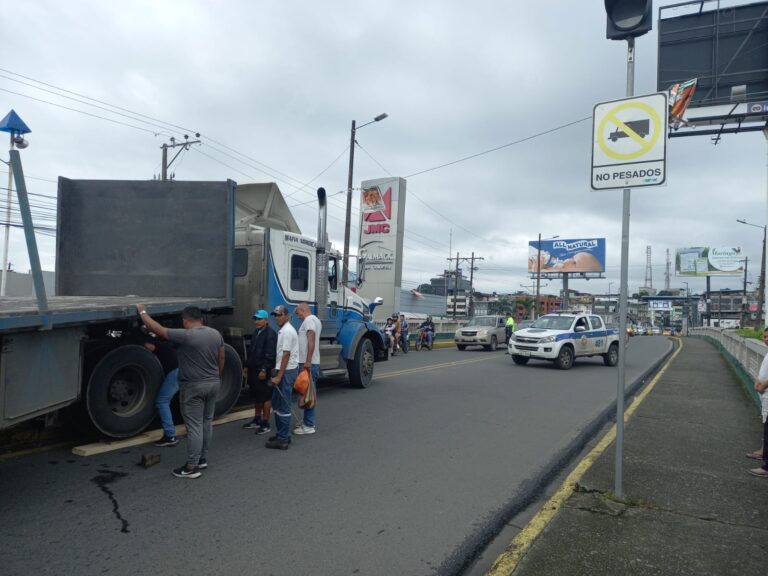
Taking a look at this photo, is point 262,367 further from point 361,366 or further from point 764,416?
point 764,416

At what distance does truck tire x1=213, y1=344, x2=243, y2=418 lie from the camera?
744 cm

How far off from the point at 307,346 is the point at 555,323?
40.4 ft

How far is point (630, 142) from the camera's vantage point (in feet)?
14.5

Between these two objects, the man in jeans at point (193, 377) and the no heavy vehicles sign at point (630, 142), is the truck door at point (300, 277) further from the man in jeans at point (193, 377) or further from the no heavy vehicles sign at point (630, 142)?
the no heavy vehicles sign at point (630, 142)

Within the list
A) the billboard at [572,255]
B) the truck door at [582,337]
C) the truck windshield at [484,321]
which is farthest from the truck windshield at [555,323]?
the billboard at [572,255]

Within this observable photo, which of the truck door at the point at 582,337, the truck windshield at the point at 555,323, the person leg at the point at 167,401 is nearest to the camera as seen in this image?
the person leg at the point at 167,401

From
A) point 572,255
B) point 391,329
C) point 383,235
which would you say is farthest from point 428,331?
point 572,255

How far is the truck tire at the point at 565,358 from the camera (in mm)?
15883

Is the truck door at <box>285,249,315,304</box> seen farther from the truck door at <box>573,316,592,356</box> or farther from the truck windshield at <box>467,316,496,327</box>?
the truck windshield at <box>467,316,496,327</box>

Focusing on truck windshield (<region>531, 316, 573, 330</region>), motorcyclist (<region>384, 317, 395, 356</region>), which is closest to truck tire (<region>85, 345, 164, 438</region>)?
truck windshield (<region>531, 316, 573, 330</region>)

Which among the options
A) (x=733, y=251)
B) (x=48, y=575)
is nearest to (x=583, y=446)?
(x=48, y=575)

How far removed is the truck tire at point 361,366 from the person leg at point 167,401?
15.0ft

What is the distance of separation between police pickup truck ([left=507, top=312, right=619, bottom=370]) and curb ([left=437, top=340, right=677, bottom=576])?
7.44 metres

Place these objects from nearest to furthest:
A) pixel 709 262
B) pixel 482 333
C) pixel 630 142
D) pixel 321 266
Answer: pixel 630 142 → pixel 321 266 → pixel 482 333 → pixel 709 262
